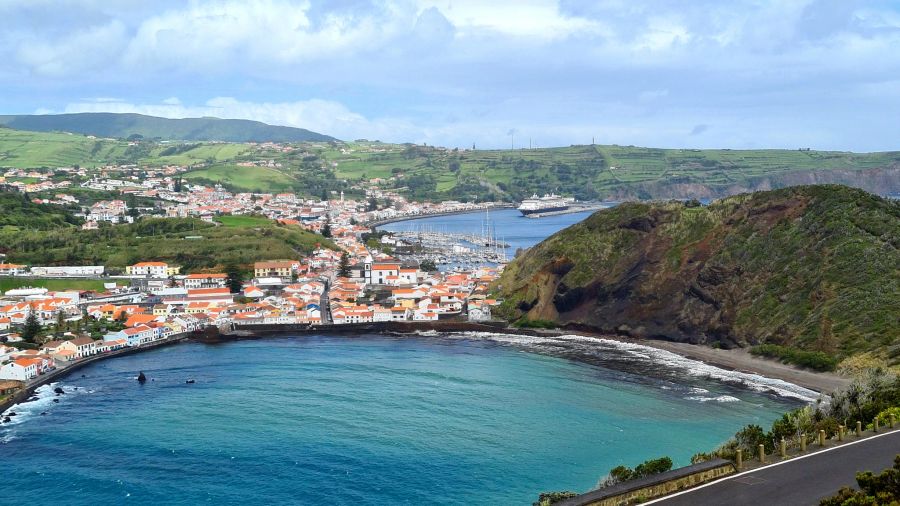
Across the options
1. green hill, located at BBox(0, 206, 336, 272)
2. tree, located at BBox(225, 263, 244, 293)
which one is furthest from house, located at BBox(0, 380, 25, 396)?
green hill, located at BBox(0, 206, 336, 272)

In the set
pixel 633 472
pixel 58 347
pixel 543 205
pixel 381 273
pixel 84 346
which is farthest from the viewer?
pixel 543 205

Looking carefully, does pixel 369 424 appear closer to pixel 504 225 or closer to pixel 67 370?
pixel 67 370

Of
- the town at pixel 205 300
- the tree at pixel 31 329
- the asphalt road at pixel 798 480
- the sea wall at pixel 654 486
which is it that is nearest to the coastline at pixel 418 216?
the town at pixel 205 300

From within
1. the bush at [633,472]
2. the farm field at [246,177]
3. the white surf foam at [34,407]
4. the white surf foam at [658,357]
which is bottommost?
the white surf foam at [658,357]

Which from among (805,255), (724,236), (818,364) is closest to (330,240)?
(724,236)

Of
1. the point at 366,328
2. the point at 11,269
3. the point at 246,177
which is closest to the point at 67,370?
the point at 366,328

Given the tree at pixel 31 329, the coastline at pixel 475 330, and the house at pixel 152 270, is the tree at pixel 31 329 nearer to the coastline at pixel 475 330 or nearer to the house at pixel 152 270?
the coastline at pixel 475 330

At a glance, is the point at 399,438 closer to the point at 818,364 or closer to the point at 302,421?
the point at 302,421
